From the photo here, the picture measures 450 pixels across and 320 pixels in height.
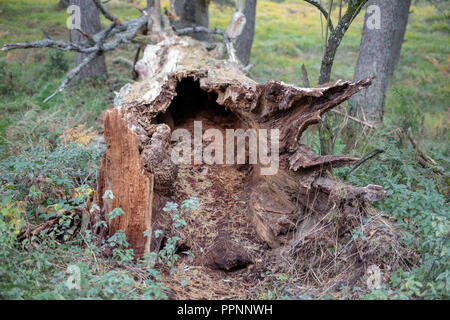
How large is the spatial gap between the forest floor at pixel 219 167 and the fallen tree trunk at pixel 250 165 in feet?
1.19

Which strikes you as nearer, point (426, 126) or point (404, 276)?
point (404, 276)

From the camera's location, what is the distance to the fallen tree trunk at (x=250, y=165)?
348 centimetres

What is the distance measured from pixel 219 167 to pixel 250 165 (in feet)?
1.40

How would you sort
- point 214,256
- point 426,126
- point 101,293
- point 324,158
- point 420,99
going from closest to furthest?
point 101,293 < point 324,158 < point 214,256 < point 426,126 < point 420,99

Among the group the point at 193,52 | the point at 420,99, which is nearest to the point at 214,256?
the point at 193,52

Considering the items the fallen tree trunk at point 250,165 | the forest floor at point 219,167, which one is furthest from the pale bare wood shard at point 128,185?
the forest floor at point 219,167

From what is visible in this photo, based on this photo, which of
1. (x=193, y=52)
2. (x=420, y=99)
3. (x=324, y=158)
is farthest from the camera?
(x=420, y=99)

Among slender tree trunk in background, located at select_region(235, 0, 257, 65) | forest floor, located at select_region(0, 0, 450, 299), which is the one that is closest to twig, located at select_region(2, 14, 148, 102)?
forest floor, located at select_region(0, 0, 450, 299)

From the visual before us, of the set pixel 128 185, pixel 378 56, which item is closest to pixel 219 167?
pixel 128 185

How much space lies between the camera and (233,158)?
191 inches

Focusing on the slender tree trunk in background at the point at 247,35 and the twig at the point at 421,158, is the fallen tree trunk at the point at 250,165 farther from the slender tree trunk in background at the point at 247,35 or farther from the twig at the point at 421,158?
the slender tree trunk in background at the point at 247,35

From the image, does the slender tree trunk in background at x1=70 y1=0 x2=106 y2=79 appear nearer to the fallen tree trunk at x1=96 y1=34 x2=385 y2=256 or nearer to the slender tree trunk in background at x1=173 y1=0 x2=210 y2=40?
the slender tree trunk in background at x1=173 y1=0 x2=210 y2=40

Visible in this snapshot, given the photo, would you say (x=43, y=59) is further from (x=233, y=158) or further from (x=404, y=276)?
(x=404, y=276)
